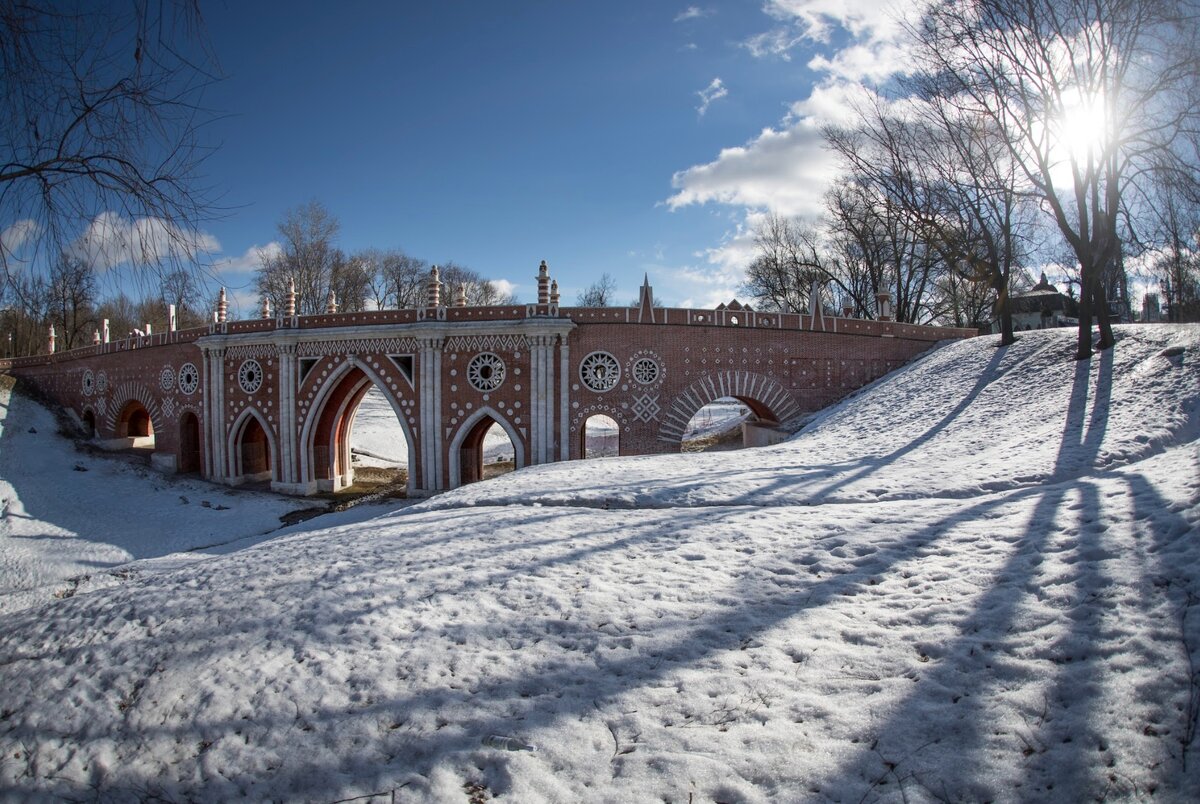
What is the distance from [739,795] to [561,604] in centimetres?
228

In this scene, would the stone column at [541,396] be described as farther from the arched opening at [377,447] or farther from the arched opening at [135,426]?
the arched opening at [135,426]

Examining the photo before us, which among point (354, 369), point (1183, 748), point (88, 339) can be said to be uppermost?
point (88, 339)

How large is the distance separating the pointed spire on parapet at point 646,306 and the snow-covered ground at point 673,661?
11.7m

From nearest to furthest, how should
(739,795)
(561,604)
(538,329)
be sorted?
(739,795)
(561,604)
(538,329)

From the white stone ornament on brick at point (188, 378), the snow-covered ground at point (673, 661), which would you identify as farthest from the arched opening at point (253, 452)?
A: the snow-covered ground at point (673, 661)

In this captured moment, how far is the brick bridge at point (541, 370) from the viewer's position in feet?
60.4

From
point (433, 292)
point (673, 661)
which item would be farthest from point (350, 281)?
point (673, 661)

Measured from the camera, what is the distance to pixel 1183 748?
255 centimetres

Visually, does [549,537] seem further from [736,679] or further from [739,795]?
[739,795]

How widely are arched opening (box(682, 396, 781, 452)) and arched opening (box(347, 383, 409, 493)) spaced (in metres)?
12.2

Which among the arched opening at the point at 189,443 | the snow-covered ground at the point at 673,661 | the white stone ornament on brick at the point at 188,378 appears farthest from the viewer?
the arched opening at the point at 189,443

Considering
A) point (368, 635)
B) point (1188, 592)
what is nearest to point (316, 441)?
point (368, 635)

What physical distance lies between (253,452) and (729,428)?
20.8 m

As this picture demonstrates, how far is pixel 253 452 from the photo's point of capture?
79.2ft
